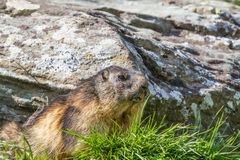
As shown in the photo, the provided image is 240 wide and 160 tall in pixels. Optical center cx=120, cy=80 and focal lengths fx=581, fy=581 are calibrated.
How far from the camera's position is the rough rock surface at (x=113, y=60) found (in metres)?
6.52

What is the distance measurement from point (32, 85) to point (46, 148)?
914mm

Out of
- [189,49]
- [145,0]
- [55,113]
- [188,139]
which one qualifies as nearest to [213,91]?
[189,49]

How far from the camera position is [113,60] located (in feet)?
21.8

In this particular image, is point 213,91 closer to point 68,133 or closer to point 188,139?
point 188,139

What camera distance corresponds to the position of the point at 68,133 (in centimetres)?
570

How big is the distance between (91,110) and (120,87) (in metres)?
0.37

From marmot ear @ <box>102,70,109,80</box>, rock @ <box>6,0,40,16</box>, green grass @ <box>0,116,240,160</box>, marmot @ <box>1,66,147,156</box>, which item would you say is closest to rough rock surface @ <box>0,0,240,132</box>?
rock @ <box>6,0,40,16</box>

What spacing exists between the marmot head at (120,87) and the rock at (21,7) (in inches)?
74.0

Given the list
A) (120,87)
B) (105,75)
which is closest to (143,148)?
(120,87)

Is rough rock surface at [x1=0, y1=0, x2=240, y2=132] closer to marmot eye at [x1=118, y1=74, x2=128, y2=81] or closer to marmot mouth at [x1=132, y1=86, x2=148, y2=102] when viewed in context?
marmot eye at [x1=118, y1=74, x2=128, y2=81]

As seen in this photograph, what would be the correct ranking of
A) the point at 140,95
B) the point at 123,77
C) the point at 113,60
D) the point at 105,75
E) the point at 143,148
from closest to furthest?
the point at 143,148 → the point at 140,95 → the point at 123,77 → the point at 105,75 → the point at 113,60

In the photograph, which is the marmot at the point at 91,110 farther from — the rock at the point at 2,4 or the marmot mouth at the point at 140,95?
the rock at the point at 2,4

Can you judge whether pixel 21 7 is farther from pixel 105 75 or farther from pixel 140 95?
pixel 140 95

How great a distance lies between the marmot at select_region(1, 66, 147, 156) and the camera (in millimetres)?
5762
